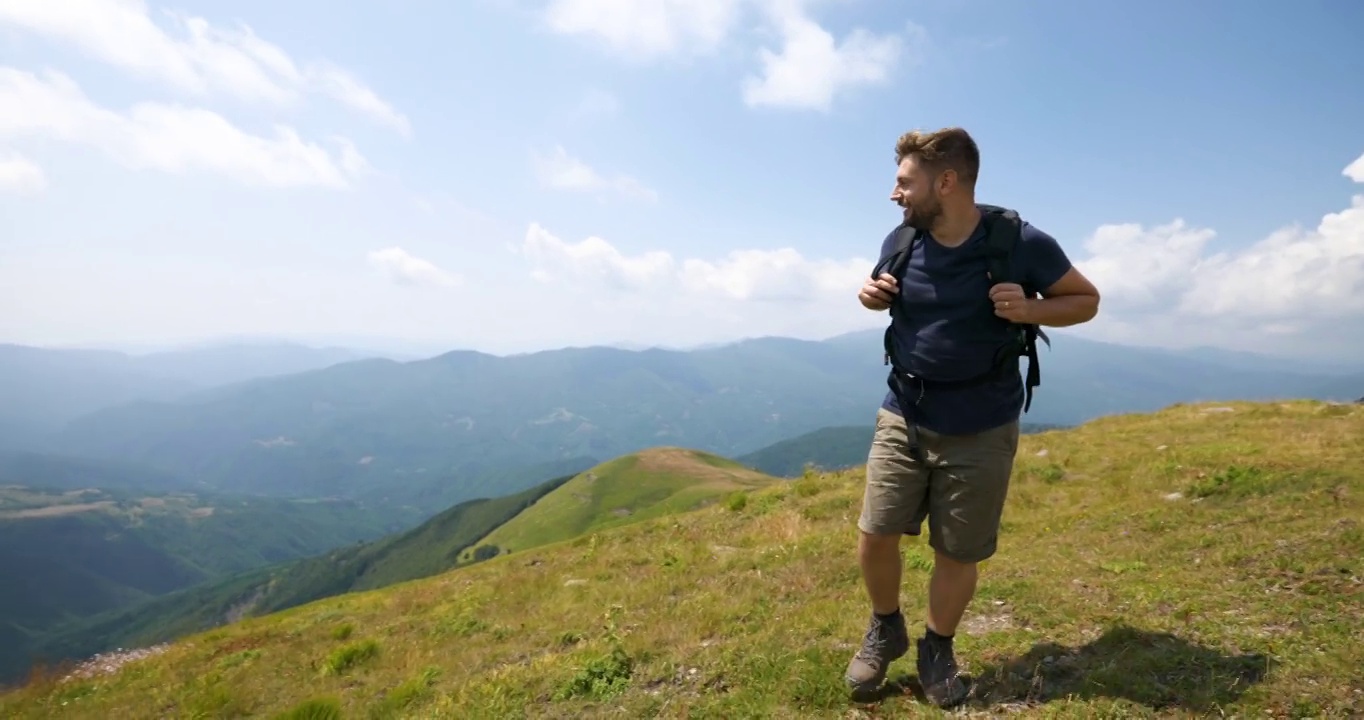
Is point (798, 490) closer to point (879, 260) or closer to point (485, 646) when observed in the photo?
point (485, 646)

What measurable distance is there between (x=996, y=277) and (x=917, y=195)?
0.78 m

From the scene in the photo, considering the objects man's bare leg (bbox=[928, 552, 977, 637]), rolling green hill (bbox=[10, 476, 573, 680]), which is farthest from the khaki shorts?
rolling green hill (bbox=[10, 476, 573, 680])

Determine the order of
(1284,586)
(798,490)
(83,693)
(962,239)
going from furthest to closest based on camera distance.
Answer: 1. (798,490)
2. (83,693)
3. (1284,586)
4. (962,239)

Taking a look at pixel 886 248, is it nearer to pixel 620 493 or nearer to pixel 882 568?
pixel 882 568

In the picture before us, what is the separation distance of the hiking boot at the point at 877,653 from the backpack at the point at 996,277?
1.67m

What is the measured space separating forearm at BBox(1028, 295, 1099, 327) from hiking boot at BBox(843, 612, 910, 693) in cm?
245

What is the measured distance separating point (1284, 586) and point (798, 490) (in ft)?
33.8

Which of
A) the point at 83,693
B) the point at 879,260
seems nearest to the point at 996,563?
the point at 879,260

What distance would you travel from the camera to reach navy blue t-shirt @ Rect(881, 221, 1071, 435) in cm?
430

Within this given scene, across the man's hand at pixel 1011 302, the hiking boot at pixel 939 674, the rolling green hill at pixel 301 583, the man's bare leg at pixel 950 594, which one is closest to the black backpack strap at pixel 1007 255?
the man's hand at pixel 1011 302

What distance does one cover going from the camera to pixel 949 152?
4.43m

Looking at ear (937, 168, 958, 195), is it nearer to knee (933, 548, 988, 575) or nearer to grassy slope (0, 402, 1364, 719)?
knee (933, 548, 988, 575)

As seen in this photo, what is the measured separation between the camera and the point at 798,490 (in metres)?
15.8

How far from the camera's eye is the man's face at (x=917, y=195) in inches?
175
